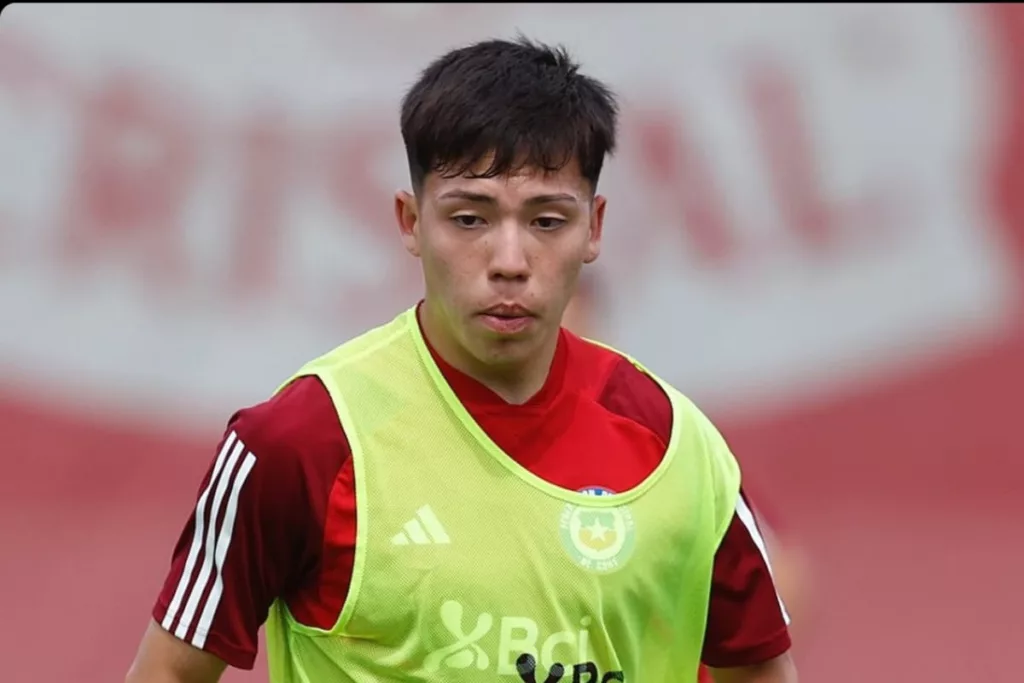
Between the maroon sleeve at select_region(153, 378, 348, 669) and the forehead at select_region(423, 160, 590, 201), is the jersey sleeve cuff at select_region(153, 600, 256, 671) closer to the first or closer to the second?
the maroon sleeve at select_region(153, 378, 348, 669)

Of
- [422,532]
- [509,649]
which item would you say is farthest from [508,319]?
[509,649]

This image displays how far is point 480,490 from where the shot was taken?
197 cm

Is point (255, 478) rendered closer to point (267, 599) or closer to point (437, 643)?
point (267, 599)

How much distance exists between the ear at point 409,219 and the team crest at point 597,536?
0.33 m

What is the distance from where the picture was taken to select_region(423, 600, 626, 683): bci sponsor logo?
191 centimetres

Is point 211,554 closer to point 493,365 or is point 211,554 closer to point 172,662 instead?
point 172,662

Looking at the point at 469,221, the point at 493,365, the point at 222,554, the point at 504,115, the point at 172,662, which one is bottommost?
the point at 172,662

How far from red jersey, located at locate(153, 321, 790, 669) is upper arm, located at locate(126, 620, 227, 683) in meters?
0.01

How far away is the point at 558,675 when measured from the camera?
76.0 inches

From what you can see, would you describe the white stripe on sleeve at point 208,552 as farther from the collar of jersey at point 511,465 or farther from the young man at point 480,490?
the collar of jersey at point 511,465

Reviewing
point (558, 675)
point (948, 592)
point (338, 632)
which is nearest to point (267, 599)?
point (338, 632)

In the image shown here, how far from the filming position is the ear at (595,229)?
204 centimetres

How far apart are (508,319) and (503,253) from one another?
0.08 meters

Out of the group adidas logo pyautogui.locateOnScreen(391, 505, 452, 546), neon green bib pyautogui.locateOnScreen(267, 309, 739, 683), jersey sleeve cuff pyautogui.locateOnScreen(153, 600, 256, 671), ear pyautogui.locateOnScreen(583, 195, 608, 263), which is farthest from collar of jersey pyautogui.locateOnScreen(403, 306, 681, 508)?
jersey sleeve cuff pyautogui.locateOnScreen(153, 600, 256, 671)
